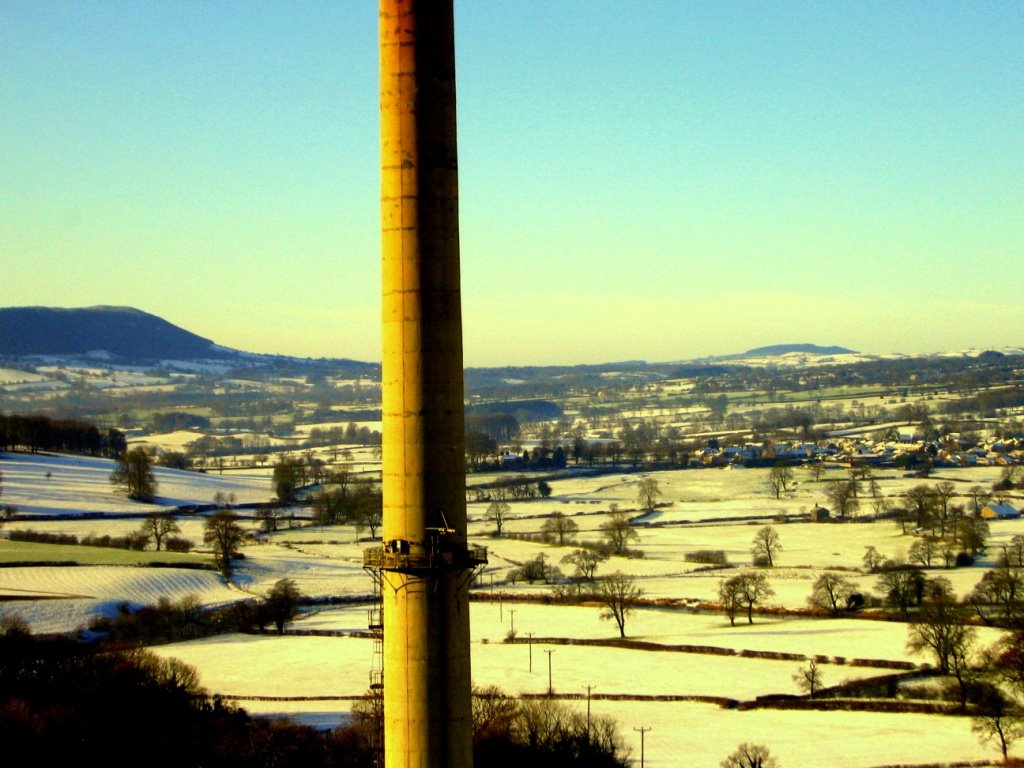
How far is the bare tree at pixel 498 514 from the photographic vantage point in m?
123

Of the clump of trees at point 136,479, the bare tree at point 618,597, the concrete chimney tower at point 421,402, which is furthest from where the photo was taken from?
the clump of trees at point 136,479

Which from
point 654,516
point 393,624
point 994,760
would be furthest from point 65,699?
point 654,516

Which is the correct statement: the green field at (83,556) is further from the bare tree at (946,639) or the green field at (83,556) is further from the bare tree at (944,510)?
the bare tree at (944,510)

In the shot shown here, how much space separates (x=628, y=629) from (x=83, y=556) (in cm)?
3971

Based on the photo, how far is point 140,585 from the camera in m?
84.2

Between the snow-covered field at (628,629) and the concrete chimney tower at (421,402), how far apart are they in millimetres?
21290

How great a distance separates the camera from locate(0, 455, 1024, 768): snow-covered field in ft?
163

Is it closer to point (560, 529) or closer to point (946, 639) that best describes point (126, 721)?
point (946, 639)

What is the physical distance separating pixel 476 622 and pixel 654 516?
59.8m

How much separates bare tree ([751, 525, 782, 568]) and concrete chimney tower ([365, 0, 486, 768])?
72867 mm

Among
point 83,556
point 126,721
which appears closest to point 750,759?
point 126,721

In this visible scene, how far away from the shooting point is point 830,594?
7650 centimetres

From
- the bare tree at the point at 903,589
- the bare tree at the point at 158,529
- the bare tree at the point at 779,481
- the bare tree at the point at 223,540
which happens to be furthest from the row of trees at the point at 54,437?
the bare tree at the point at 903,589

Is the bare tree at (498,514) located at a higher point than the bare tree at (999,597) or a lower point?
lower
